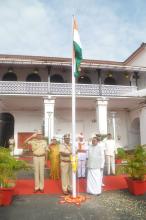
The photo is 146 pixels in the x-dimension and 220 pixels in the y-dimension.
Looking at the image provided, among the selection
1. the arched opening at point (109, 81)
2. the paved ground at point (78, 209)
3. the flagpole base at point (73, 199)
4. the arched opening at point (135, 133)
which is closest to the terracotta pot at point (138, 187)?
the paved ground at point (78, 209)

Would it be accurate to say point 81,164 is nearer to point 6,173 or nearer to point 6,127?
point 6,173

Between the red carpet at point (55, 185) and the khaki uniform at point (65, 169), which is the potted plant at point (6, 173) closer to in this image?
the red carpet at point (55, 185)

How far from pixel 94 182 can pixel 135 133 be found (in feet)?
47.8

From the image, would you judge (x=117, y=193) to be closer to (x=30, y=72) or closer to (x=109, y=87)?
(x=109, y=87)

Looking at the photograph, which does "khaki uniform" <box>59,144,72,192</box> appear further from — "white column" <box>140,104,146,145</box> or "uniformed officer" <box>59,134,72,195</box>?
"white column" <box>140,104,146,145</box>

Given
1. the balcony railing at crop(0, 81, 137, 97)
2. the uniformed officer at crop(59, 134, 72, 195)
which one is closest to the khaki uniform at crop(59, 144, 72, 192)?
the uniformed officer at crop(59, 134, 72, 195)

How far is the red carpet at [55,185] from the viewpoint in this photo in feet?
23.8

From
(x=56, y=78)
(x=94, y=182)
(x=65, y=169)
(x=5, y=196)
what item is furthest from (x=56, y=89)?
(x=5, y=196)

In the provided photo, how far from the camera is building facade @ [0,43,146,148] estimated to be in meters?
16.3

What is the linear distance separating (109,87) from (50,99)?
4278 mm

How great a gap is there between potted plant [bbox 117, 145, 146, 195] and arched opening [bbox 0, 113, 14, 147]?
13.8 m

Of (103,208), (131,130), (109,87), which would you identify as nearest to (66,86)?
→ (109,87)

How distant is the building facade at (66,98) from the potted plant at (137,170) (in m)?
9.48

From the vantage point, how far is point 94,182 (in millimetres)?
6945
